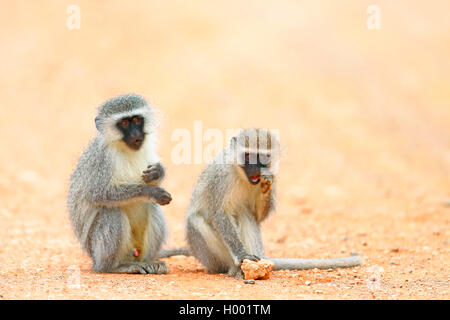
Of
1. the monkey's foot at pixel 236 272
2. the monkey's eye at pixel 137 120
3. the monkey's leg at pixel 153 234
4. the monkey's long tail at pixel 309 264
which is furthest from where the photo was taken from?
the monkey's leg at pixel 153 234

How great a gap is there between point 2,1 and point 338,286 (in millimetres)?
26658

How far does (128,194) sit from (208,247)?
1.33 meters

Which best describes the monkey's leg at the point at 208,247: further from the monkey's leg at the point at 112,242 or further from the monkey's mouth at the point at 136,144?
the monkey's mouth at the point at 136,144

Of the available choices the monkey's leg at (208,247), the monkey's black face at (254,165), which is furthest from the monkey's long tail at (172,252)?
the monkey's black face at (254,165)

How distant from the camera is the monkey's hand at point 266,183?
860cm

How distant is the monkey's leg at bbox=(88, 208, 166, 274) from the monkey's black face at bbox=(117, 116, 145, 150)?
3.13 feet

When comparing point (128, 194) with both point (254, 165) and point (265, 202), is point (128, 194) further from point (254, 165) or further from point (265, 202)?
point (265, 202)

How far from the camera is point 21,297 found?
7.05 m

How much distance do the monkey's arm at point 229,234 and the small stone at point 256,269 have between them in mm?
274

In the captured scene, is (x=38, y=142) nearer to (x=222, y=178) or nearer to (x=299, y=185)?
(x=299, y=185)

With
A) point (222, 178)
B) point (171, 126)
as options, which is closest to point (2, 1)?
point (171, 126)

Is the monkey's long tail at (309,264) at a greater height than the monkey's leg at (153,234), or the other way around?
the monkey's leg at (153,234)

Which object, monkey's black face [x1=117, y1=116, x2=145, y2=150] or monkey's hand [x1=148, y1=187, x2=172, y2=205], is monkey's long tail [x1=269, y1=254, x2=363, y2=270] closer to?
monkey's hand [x1=148, y1=187, x2=172, y2=205]

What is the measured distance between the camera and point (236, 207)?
9078 millimetres
